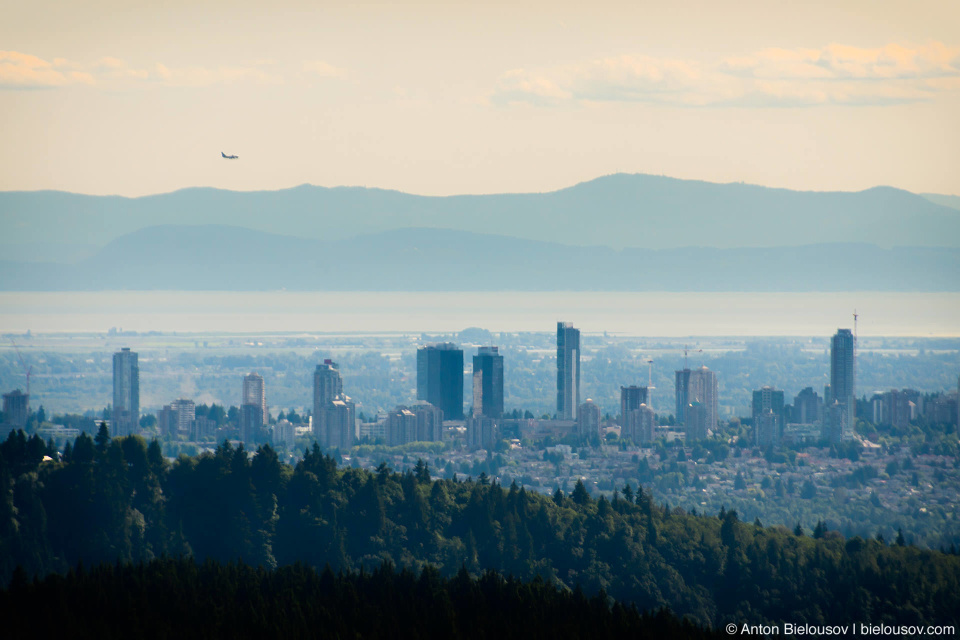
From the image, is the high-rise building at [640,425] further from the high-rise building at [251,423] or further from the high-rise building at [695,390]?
the high-rise building at [251,423]

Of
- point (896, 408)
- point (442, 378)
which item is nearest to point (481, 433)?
point (442, 378)

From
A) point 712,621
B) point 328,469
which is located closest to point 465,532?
point 328,469

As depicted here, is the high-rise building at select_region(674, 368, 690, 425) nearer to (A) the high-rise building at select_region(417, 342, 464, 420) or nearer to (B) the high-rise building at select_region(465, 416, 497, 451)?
(A) the high-rise building at select_region(417, 342, 464, 420)

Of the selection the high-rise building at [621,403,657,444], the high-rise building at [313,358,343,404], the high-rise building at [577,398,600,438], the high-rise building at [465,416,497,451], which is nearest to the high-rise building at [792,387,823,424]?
the high-rise building at [621,403,657,444]

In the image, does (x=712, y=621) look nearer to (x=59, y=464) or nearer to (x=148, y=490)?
(x=148, y=490)

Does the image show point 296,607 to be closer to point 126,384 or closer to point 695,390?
point 695,390

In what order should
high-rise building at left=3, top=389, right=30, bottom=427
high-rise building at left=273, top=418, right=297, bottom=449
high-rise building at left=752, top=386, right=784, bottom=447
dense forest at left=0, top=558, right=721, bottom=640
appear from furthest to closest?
high-rise building at left=752, top=386, right=784, bottom=447, high-rise building at left=3, top=389, right=30, bottom=427, high-rise building at left=273, top=418, right=297, bottom=449, dense forest at left=0, top=558, right=721, bottom=640
